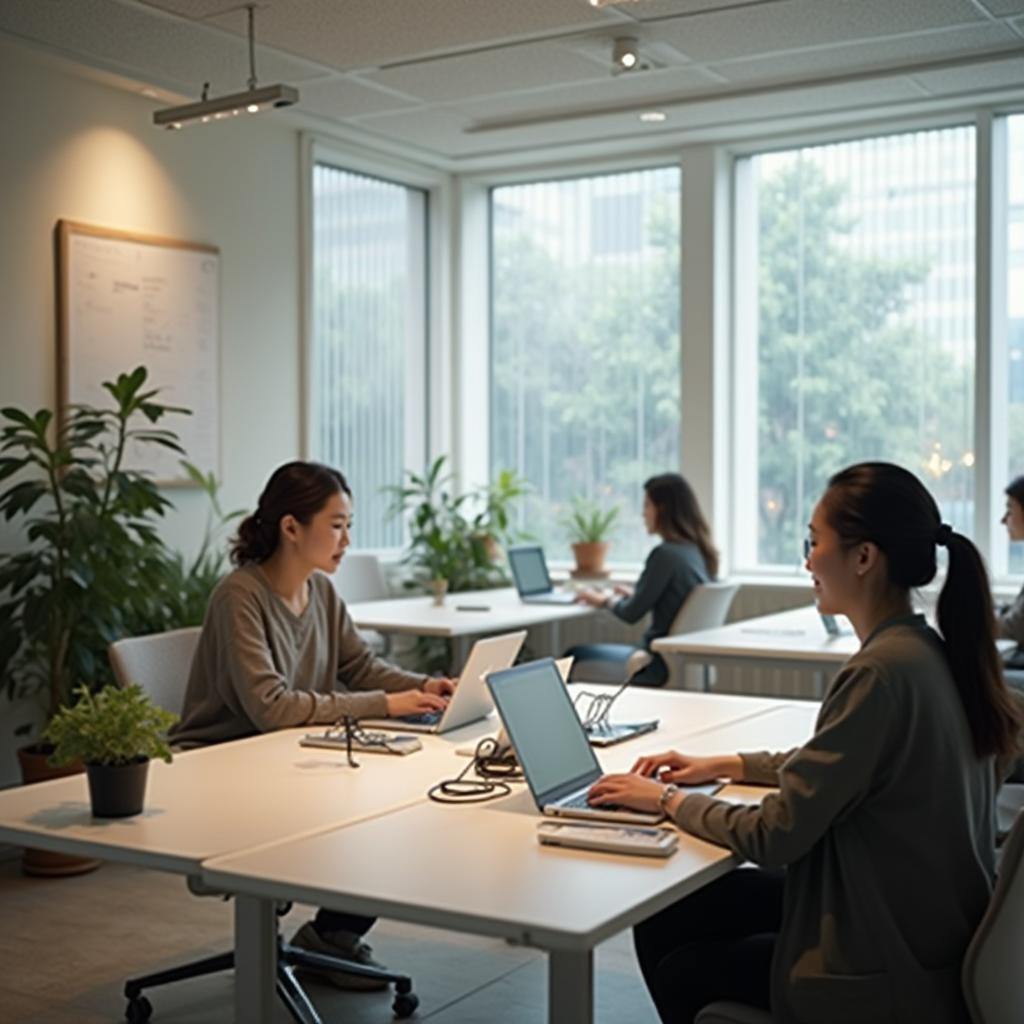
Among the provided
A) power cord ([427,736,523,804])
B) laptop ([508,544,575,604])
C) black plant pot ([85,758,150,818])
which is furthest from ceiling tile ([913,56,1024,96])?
black plant pot ([85,758,150,818])

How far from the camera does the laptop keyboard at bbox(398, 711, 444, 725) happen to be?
134 inches

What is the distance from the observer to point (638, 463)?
761 cm

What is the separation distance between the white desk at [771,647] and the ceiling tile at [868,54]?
2.18m

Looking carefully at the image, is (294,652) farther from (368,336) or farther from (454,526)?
(368,336)

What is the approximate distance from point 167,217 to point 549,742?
413 cm

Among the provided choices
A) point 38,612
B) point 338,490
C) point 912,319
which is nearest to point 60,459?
point 38,612

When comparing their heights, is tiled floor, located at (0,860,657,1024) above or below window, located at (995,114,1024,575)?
below

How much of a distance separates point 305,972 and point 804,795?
204 cm

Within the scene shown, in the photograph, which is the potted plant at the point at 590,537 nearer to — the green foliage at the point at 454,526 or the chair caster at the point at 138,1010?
the green foliage at the point at 454,526

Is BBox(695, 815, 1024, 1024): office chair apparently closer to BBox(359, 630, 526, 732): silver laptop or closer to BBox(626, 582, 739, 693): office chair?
BBox(359, 630, 526, 732): silver laptop

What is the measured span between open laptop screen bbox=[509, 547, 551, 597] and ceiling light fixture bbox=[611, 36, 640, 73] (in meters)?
2.18

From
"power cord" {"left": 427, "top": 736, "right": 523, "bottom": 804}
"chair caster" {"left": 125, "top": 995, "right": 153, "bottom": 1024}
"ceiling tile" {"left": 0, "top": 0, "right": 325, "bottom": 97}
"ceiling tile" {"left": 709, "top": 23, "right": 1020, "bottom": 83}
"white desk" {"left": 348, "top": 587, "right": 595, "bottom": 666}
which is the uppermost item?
"ceiling tile" {"left": 709, "top": 23, "right": 1020, "bottom": 83}

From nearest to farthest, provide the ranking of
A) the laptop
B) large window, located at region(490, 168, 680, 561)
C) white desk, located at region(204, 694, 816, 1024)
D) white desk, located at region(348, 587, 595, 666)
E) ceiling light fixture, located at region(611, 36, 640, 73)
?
white desk, located at region(204, 694, 816, 1024) < ceiling light fixture, located at region(611, 36, 640, 73) < white desk, located at region(348, 587, 595, 666) < the laptop < large window, located at region(490, 168, 680, 561)

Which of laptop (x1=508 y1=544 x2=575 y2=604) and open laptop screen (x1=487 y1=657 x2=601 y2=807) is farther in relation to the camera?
laptop (x1=508 y1=544 x2=575 y2=604)
